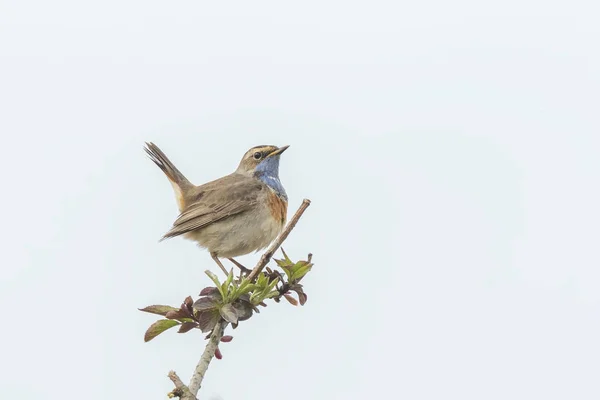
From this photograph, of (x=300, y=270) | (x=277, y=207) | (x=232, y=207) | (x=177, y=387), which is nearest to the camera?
(x=177, y=387)

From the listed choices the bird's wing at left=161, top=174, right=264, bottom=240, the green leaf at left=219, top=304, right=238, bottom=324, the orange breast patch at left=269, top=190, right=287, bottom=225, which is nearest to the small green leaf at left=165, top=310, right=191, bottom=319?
the green leaf at left=219, top=304, right=238, bottom=324

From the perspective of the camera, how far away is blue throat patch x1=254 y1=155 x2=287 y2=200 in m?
11.6

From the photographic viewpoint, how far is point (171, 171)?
11.7 meters

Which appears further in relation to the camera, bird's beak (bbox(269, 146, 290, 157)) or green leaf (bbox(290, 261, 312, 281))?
bird's beak (bbox(269, 146, 290, 157))

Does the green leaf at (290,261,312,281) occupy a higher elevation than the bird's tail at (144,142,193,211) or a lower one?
lower

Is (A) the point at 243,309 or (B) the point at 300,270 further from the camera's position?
(B) the point at 300,270

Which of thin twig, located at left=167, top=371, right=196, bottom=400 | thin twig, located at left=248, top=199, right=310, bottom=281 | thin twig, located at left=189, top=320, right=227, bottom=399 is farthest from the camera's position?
thin twig, located at left=248, top=199, right=310, bottom=281

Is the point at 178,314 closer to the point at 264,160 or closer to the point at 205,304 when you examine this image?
the point at 205,304

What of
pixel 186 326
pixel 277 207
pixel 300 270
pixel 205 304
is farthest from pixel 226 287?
pixel 277 207

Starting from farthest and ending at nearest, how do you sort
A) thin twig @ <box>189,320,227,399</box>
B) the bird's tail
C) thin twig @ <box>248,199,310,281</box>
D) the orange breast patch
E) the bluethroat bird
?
the bird's tail
the orange breast patch
the bluethroat bird
thin twig @ <box>248,199,310,281</box>
thin twig @ <box>189,320,227,399</box>

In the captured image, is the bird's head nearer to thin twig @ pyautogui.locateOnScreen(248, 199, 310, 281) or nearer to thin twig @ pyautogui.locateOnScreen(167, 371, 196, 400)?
thin twig @ pyautogui.locateOnScreen(248, 199, 310, 281)

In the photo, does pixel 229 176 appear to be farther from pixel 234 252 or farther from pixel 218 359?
pixel 218 359

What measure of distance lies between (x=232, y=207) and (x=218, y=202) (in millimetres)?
229

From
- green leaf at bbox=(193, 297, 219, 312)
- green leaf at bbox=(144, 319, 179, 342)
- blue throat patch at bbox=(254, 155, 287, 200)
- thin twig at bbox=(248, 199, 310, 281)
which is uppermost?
blue throat patch at bbox=(254, 155, 287, 200)
